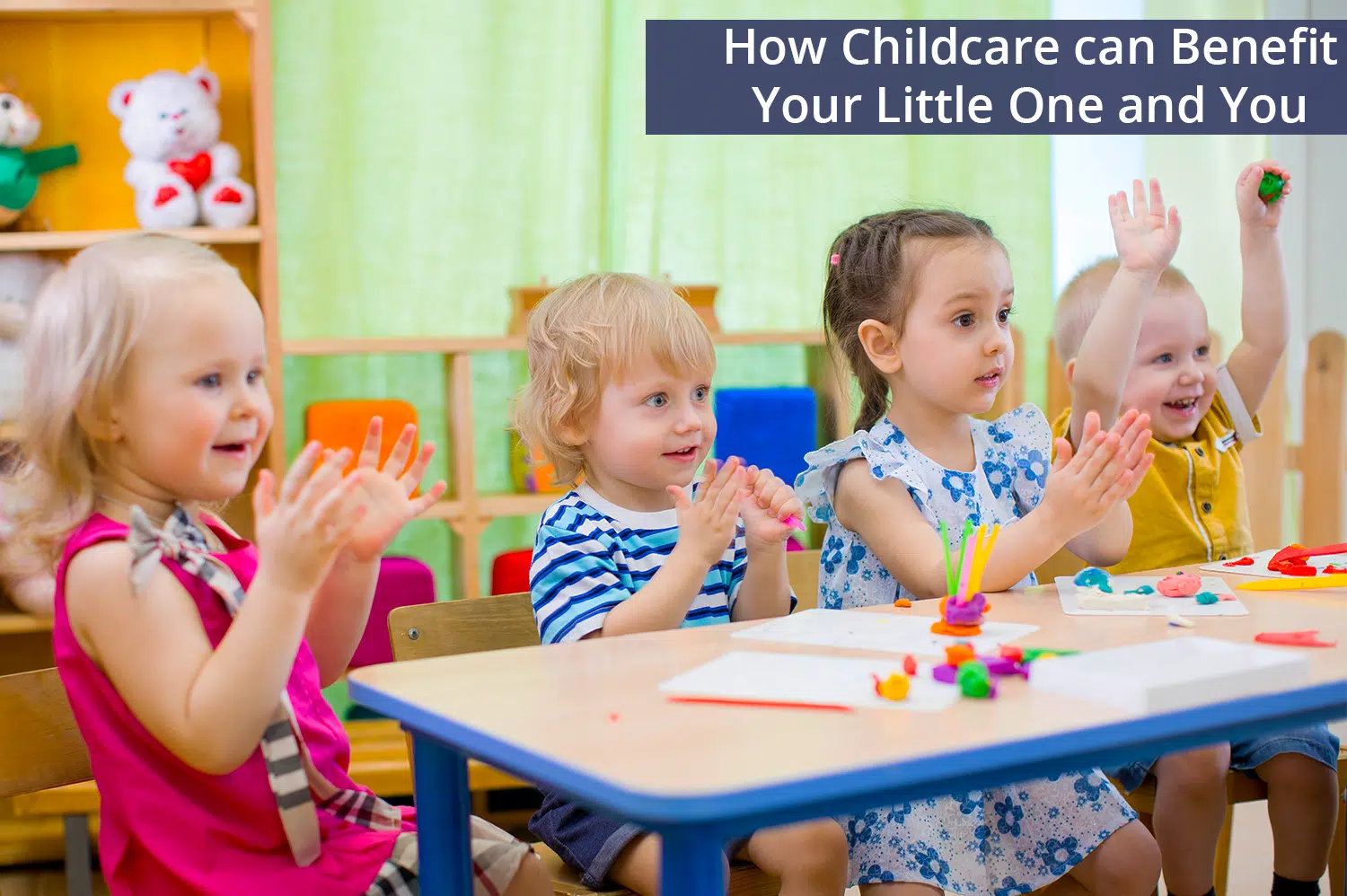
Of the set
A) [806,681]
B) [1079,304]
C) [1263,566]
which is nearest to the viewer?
[806,681]

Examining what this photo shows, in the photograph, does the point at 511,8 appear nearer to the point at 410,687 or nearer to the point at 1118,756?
the point at 410,687

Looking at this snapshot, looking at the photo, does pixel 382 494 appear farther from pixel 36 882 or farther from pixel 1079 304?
pixel 36 882

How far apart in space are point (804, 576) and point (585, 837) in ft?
1.87

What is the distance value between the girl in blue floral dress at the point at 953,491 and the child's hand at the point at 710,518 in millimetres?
246

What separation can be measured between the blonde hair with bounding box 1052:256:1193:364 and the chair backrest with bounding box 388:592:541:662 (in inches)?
39.4

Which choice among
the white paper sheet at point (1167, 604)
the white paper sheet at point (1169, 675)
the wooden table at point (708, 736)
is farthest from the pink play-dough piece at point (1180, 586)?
the white paper sheet at point (1169, 675)

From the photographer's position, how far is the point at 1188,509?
1978 millimetres

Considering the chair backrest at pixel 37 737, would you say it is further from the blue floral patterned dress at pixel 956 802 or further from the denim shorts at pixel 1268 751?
the denim shorts at pixel 1268 751

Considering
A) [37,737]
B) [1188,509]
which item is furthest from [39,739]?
[1188,509]

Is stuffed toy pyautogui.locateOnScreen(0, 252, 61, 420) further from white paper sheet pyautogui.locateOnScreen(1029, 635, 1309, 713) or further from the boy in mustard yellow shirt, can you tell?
white paper sheet pyautogui.locateOnScreen(1029, 635, 1309, 713)

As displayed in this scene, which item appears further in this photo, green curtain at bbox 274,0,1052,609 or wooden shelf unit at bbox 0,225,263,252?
green curtain at bbox 274,0,1052,609

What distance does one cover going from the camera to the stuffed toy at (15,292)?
8.23 feet

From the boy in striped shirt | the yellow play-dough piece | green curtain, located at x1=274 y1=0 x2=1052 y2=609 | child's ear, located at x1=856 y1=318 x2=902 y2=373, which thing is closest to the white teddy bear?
green curtain, located at x1=274 y1=0 x2=1052 y2=609

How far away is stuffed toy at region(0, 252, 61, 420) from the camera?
8.23ft
